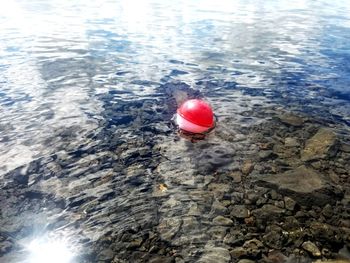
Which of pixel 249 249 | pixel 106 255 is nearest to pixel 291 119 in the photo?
pixel 249 249

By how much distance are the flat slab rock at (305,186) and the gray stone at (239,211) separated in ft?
2.93

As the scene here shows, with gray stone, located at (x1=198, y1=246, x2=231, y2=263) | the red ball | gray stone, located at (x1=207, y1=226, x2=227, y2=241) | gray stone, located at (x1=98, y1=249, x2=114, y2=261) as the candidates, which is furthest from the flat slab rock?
gray stone, located at (x1=98, y1=249, x2=114, y2=261)

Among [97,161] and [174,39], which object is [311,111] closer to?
[97,161]

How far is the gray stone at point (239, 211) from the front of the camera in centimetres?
605

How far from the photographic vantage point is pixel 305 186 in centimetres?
668

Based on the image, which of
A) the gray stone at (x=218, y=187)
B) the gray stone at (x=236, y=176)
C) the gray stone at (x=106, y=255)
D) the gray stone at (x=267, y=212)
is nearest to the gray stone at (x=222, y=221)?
the gray stone at (x=267, y=212)

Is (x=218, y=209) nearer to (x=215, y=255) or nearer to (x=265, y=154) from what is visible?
(x=215, y=255)

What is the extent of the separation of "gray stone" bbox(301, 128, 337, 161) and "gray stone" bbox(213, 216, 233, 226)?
116 inches

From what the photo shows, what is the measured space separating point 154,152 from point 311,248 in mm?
4109

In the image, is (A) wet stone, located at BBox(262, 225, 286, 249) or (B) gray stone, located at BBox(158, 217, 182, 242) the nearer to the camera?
(A) wet stone, located at BBox(262, 225, 286, 249)

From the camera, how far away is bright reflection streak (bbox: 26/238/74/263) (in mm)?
5129

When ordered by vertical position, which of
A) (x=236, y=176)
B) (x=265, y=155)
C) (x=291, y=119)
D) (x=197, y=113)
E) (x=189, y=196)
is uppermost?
(x=197, y=113)

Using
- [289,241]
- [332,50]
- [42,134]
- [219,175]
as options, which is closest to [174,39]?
[332,50]

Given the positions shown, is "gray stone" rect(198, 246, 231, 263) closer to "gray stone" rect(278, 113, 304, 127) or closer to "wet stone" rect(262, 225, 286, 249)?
"wet stone" rect(262, 225, 286, 249)
